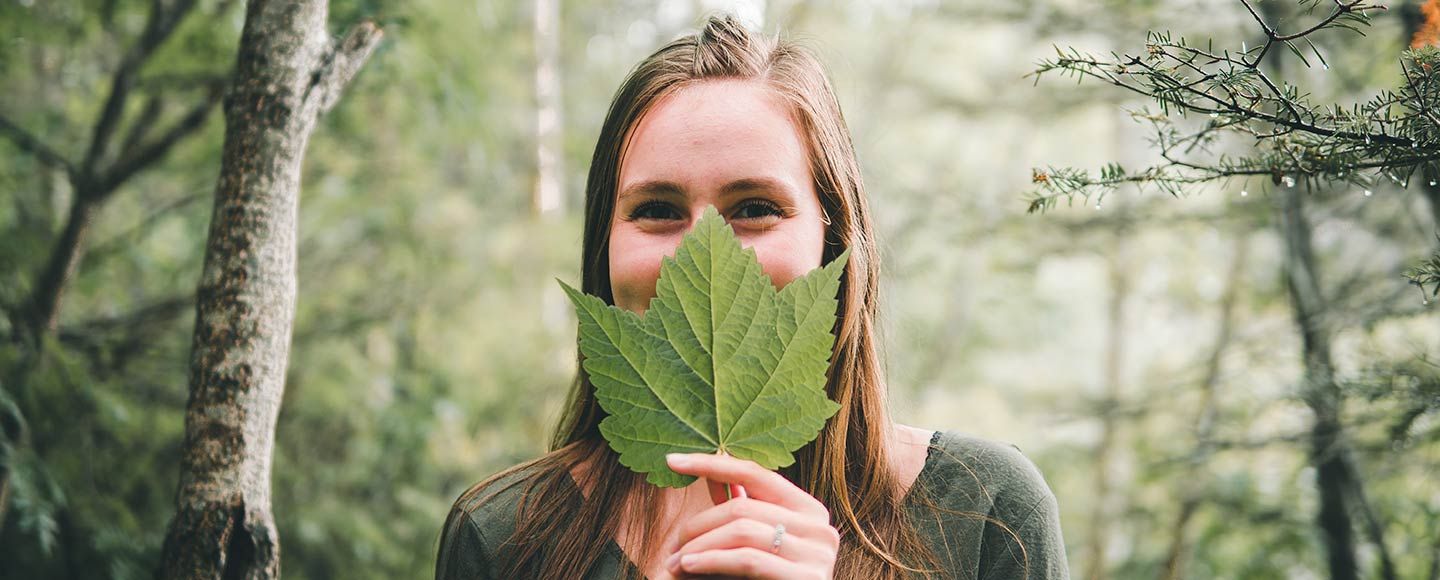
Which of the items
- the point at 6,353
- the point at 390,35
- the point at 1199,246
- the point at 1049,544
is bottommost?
the point at 1049,544

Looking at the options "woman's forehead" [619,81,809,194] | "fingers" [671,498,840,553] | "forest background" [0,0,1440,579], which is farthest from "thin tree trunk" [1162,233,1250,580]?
"fingers" [671,498,840,553]

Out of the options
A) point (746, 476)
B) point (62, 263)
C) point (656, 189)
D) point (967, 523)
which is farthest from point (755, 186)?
point (62, 263)

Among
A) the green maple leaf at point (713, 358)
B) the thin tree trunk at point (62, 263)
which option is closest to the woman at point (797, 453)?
the green maple leaf at point (713, 358)

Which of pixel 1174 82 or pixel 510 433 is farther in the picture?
pixel 510 433

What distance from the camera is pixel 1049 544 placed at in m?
1.64

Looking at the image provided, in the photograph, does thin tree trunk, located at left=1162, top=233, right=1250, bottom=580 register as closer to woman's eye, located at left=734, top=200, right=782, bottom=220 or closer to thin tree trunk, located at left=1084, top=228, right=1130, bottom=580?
thin tree trunk, located at left=1084, top=228, right=1130, bottom=580

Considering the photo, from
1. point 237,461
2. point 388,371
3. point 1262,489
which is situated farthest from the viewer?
point 388,371

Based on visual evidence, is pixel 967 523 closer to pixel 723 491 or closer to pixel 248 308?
pixel 723 491

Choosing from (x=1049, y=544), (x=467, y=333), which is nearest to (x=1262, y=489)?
(x=1049, y=544)

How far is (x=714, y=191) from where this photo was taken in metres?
1.41

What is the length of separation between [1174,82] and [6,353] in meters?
3.47

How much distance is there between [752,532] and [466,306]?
259 inches

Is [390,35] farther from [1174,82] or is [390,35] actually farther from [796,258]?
[1174,82]

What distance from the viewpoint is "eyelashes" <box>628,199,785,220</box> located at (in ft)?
4.72
